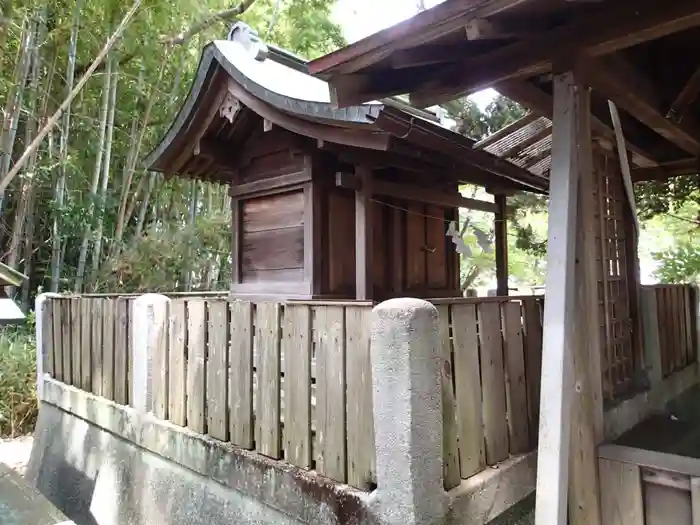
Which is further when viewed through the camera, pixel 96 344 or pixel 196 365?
pixel 96 344

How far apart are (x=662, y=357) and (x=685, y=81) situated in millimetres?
2508

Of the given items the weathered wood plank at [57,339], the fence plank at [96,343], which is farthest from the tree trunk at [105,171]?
the fence plank at [96,343]

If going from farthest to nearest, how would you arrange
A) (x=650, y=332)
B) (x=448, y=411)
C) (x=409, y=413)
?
(x=650, y=332)
(x=448, y=411)
(x=409, y=413)

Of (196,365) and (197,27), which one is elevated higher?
(197,27)

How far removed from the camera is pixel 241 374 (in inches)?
151

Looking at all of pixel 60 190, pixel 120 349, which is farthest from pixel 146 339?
pixel 60 190

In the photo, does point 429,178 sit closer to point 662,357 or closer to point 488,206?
point 488,206

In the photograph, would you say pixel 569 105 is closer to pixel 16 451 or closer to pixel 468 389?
pixel 468 389

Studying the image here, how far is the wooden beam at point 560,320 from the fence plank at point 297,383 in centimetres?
142

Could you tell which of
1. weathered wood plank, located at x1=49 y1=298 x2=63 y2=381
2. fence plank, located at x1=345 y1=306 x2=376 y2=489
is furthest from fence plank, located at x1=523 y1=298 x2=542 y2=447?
weathered wood plank, located at x1=49 y1=298 x2=63 y2=381

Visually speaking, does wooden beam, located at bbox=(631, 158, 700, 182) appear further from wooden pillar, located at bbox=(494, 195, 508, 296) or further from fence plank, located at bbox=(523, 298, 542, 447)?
fence plank, located at bbox=(523, 298, 542, 447)

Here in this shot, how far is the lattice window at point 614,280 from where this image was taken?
3.87 metres

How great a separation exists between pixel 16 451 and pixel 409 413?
7.80 metres

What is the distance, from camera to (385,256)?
6.09 m
